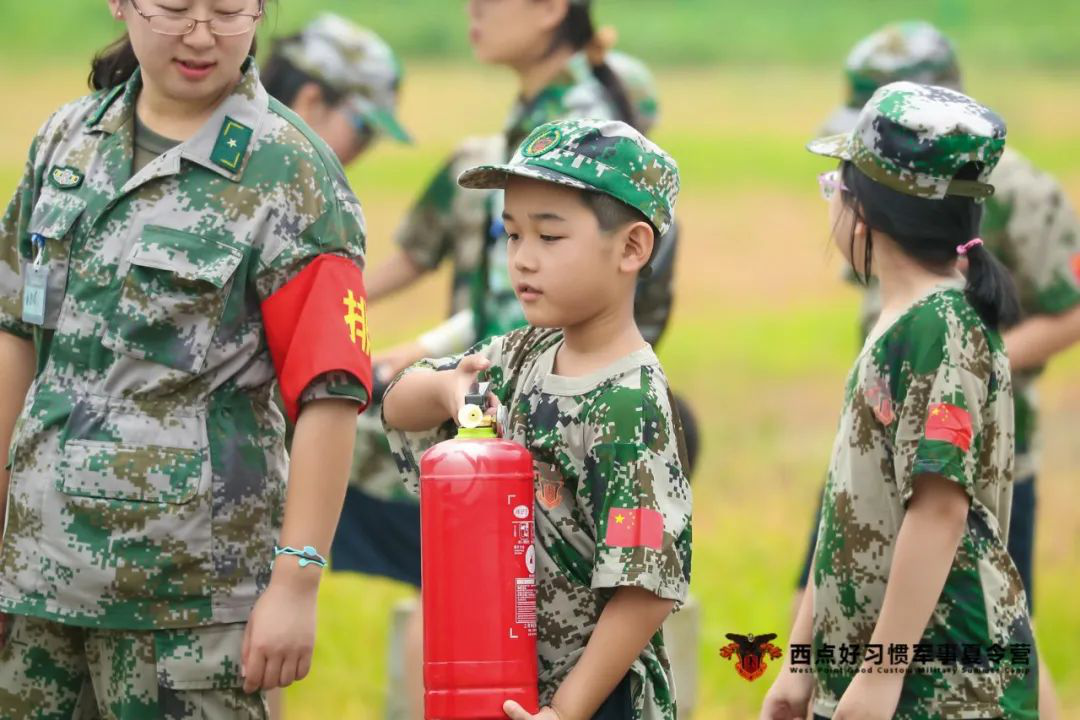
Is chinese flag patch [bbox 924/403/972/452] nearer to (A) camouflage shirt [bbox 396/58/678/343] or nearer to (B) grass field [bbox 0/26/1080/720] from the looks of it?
(A) camouflage shirt [bbox 396/58/678/343]

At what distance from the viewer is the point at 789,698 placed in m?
3.62

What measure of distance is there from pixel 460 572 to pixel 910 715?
Result: 1.02m

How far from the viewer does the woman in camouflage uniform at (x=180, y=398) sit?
3180mm

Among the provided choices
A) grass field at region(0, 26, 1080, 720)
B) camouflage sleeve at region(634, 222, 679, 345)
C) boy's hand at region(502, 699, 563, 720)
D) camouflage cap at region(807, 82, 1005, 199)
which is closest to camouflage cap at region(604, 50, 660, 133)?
grass field at region(0, 26, 1080, 720)

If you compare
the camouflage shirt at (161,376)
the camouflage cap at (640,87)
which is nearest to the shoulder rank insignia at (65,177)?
the camouflage shirt at (161,376)

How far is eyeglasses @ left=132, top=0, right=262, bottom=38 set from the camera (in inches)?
126

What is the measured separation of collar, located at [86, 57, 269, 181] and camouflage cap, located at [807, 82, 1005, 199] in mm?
1135

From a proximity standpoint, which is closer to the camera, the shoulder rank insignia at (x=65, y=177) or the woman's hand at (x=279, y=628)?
the woman's hand at (x=279, y=628)

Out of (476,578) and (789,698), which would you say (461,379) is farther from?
(789,698)

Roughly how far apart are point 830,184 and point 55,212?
148 centimetres

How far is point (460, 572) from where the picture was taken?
281 cm

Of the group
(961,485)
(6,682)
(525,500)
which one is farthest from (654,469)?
(6,682)

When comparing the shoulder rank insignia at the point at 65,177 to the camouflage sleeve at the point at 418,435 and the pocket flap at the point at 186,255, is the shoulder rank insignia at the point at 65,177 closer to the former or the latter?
the pocket flap at the point at 186,255

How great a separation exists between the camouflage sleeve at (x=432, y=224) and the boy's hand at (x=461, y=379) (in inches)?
101
